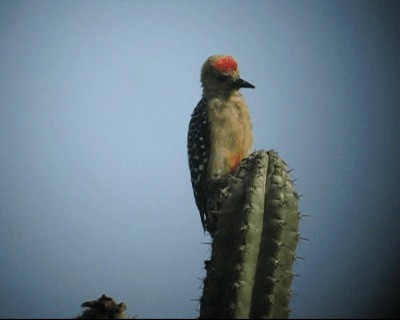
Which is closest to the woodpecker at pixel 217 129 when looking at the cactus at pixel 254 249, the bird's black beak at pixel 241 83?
the bird's black beak at pixel 241 83

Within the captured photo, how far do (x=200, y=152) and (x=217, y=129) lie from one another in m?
0.40

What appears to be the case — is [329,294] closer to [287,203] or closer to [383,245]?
[383,245]

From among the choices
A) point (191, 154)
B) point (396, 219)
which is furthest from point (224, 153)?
point (396, 219)

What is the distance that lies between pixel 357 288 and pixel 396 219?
14.5 meters

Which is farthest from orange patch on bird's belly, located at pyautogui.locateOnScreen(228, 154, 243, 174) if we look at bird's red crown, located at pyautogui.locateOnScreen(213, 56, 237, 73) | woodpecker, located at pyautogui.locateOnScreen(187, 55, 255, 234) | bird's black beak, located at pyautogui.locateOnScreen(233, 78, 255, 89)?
bird's red crown, located at pyautogui.locateOnScreen(213, 56, 237, 73)

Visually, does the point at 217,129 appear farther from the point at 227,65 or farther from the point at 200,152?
the point at 227,65

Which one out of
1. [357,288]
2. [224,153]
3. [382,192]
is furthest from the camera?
[382,192]

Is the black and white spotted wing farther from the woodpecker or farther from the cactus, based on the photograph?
the cactus

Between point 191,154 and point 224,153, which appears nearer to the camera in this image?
point 224,153

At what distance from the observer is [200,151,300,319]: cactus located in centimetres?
284

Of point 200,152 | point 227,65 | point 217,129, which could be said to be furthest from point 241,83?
point 200,152

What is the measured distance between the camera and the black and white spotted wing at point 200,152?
5527 millimetres

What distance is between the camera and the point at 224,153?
211 inches

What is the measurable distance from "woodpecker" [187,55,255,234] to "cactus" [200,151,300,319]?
1979 mm
